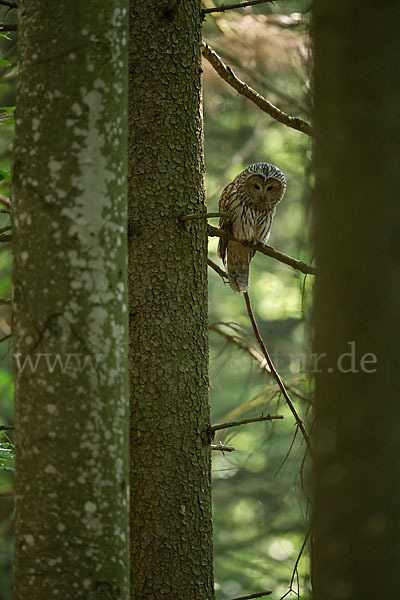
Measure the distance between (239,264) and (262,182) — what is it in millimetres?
692

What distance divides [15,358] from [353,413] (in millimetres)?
1075

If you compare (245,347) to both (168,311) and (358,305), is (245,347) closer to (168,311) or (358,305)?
(168,311)

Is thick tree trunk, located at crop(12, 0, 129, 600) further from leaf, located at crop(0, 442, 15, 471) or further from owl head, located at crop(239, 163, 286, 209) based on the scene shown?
owl head, located at crop(239, 163, 286, 209)

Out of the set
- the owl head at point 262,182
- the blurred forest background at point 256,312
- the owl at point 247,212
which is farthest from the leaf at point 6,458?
the owl head at point 262,182

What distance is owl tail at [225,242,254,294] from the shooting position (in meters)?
5.76

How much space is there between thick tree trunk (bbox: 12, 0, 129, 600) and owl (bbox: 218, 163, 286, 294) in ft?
12.0

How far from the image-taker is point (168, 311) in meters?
Result: 3.17

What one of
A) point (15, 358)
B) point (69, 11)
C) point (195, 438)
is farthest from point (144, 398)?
point (69, 11)

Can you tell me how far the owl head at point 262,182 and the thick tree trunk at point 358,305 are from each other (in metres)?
4.36

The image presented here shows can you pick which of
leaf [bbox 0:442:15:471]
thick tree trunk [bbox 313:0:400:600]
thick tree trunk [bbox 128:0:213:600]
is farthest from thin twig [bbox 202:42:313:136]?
thick tree trunk [bbox 313:0:400:600]

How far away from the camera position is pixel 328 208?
4.71ft

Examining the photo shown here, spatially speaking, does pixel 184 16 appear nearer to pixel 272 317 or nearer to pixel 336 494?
pixel 336 494

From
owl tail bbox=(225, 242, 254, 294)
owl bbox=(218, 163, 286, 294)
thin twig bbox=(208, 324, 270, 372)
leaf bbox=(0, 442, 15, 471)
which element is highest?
owl bbox=(218, 163, 286, 294)

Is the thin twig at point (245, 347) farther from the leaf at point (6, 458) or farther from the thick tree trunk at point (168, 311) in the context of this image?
the leaf at point (6, 458)
